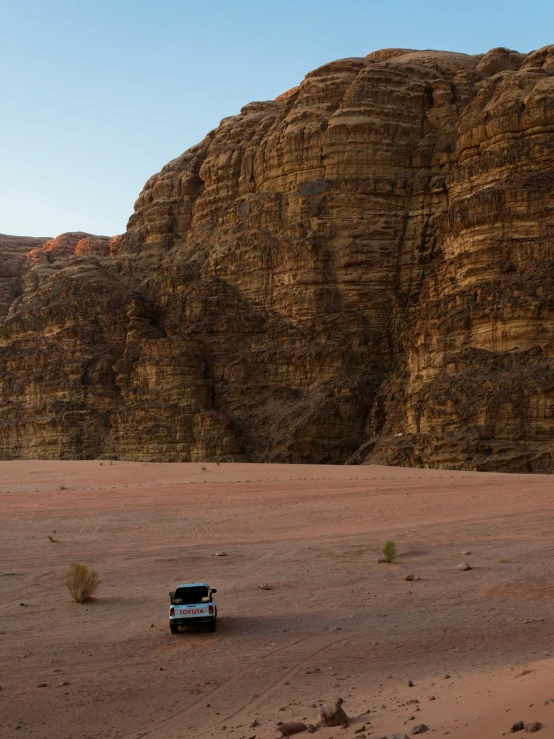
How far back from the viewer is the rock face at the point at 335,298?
40.9 m

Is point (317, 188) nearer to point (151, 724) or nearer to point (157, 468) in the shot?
point (157, 468)

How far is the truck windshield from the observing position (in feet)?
35.8

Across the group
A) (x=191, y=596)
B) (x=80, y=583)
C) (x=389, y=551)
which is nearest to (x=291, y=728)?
(x=191, y=596)

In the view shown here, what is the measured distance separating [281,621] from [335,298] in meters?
42.7

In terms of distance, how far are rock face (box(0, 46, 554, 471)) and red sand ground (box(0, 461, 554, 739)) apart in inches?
698

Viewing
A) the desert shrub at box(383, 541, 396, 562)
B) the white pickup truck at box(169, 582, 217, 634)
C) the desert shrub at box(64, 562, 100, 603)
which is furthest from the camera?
the desert shrub at box(383, 541, 396, 562)

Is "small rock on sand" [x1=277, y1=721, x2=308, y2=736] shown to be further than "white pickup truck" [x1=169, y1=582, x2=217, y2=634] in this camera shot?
No

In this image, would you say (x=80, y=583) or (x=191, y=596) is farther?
(x=80, y=583)

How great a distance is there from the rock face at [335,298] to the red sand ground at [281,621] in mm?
17731

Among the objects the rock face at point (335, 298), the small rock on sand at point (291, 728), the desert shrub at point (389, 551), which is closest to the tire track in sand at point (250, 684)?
the small rock on sand at point (291, 728)

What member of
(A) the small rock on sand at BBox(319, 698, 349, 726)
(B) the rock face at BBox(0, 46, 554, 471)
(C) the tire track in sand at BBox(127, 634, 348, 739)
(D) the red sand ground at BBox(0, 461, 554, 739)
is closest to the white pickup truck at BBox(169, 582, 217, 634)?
(D) the red sand ground at BBox(0, 461, 554, 739)

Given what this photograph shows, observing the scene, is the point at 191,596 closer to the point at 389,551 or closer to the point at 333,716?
the point at 333,716

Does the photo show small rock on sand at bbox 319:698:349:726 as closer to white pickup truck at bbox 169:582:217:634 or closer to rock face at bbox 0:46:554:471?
white pickup truck at bbox 169:582:217:634

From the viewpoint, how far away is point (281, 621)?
37.7 ft
